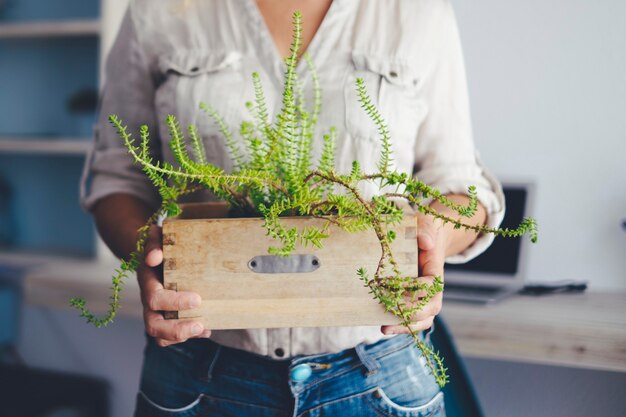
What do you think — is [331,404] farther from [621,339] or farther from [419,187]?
[621,339]

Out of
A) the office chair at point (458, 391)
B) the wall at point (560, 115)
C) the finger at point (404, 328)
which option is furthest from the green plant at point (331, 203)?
the wall at point (560, 115)

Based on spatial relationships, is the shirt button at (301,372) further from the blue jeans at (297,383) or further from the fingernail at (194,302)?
the fingernail at (194,302)

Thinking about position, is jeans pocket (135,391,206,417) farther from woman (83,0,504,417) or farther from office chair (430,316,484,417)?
office chair (430,316,484,417)

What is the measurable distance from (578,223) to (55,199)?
6.77 feet

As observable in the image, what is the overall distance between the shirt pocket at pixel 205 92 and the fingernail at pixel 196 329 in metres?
0.28

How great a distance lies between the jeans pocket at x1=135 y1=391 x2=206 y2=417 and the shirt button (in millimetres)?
129

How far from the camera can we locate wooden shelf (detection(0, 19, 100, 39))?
240cm

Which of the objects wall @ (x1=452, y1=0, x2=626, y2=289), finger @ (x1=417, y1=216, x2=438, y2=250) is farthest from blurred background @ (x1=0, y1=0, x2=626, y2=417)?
finger @ (x1=417, y1=216, x2=438, y2=250)

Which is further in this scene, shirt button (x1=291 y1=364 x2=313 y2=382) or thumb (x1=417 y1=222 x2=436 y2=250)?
shirt button (x1=291 y1=364 x2=313 y2=382)

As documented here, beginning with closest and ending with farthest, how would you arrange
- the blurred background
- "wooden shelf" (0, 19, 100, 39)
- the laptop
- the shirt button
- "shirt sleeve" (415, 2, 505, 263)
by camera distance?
the shirt button, "shirt sleeve" (415, 2, 505, 263), the blurred background, the laptop, "wooden shelf" (0, 19, 100, 39)

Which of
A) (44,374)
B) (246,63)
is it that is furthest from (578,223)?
(44,374)

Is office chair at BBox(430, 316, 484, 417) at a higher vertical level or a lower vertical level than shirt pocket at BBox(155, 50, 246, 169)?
lower

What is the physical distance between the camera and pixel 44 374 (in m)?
2.45

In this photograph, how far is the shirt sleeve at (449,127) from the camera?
981 millimetres
